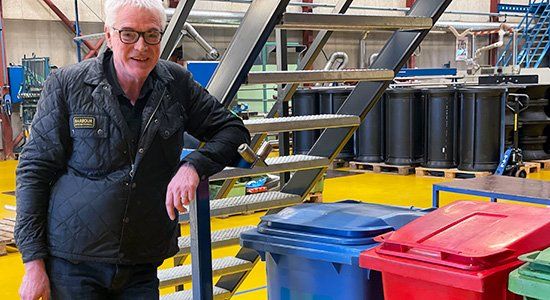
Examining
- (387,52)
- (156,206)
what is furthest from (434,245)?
(387,52)

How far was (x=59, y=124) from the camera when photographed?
6.69ft

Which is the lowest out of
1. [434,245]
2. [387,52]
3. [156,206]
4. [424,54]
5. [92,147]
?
[434,245]

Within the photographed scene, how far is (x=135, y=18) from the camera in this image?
6.60 ft

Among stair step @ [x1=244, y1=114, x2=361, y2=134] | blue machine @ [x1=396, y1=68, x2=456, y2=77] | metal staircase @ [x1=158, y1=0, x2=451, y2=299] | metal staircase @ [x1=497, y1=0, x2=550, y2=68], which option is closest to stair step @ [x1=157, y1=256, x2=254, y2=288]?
metal staircase @ [x1=158, y1=0, x2=451, y2=299]

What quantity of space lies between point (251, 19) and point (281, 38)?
89.2 inches

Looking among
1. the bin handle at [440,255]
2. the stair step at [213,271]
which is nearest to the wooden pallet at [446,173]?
the stair step at [213,271]

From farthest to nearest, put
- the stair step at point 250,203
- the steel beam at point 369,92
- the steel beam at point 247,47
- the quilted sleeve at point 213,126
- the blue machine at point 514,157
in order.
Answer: the blue machine at point 514,157 → the steel beam at point 369,92 → the stair step at point 250,203 → the steel beam at point 247,47 → the quilted sleeve at point 213,126

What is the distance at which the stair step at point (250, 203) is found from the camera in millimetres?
3094

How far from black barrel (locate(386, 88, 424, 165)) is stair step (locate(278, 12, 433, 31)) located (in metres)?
6.28

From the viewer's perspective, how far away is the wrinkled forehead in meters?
2.00

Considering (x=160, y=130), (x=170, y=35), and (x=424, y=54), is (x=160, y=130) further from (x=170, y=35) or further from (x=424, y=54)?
(x=424, y=54)

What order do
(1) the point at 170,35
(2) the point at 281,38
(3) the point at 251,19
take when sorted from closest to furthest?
(3) the point at 251,19 → (1) the point at 170,35 → (2) the point at 281,38

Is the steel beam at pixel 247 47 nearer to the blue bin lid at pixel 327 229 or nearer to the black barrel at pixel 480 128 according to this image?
the blue bin lid at pixel 327 229

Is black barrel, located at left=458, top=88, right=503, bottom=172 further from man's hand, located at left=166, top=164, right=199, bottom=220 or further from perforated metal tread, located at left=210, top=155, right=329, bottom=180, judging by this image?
man's hand, located at left=166, top=164, right=199, bottom=220
